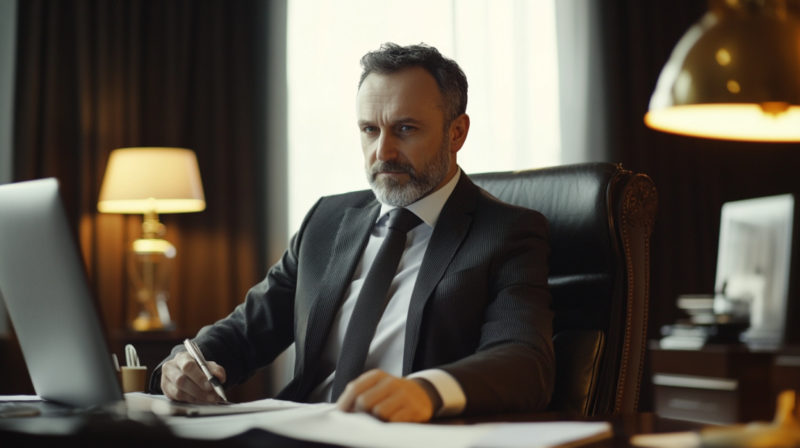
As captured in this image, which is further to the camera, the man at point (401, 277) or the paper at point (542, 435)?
the man at point (401, 277)

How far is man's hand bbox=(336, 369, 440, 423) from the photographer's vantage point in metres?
0.87

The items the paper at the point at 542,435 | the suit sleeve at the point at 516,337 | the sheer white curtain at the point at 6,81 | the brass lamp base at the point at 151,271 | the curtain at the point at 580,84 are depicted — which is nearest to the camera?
the paper at the point at 542,435

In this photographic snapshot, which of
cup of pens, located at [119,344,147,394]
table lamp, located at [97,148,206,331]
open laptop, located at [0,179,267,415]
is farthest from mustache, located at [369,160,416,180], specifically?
table lamp, located at [97,148,206,331]

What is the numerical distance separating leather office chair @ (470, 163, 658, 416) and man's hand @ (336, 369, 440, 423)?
600 millimetres

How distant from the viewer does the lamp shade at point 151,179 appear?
321cm

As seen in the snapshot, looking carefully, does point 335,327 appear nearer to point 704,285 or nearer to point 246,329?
point 246,329

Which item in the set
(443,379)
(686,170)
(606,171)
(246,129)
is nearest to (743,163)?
(686,170)

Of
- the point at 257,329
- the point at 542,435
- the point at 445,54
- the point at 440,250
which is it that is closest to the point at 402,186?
the point at 440,250

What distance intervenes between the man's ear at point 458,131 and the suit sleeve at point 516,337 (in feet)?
1.12

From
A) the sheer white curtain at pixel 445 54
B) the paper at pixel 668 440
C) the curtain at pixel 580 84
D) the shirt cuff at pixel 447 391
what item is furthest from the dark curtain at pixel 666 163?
the paper at pixel 668 440

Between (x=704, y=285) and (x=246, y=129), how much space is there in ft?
8.66

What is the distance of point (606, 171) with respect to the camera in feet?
5.06

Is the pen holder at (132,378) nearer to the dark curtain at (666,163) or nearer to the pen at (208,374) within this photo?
the pen at (208,374)

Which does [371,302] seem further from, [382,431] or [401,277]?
[382,431]
